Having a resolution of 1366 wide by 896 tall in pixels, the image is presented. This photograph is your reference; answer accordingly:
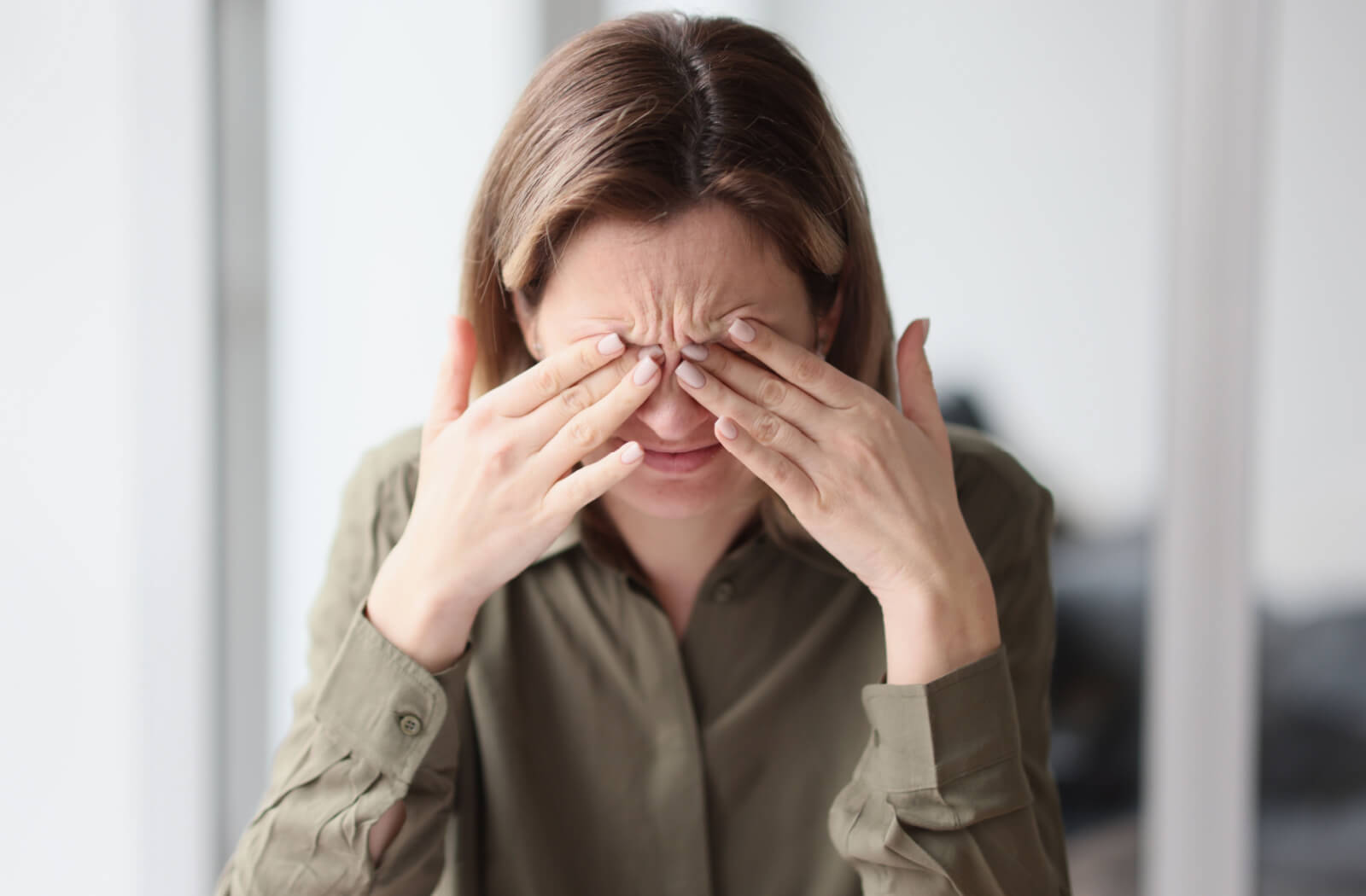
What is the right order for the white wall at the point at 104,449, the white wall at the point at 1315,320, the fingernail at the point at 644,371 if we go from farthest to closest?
the white wall at the point at 1315,320
the white wall at the point at 104,449
the fingernail at the point at 644,371

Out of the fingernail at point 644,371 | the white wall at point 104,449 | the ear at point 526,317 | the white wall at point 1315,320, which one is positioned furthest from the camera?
the white wall at point 1315,320

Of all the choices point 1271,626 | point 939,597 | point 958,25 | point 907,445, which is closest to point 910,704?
point 939,597

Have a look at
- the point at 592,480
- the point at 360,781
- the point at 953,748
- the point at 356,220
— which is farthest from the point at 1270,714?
the point at 356,220

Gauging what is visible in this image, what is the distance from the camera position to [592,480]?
3.02 ft

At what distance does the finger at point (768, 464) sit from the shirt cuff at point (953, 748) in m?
0.20

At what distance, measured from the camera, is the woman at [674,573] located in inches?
36.1

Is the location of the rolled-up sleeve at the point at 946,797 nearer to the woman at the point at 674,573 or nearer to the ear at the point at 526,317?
the woman at the point at 674,573

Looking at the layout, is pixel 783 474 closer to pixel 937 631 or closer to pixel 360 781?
pixel 937 631

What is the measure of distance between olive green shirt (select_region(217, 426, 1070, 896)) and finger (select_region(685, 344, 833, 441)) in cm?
20

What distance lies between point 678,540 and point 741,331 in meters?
0.29

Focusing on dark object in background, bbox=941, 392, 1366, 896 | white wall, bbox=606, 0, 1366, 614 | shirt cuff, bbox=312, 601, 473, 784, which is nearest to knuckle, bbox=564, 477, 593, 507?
shirt cuff, bbox=312, 601, 473, 784

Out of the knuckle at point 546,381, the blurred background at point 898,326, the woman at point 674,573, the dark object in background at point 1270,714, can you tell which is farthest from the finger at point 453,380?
the dark object in background at point 1270,714

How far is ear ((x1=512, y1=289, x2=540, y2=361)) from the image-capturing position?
3.35 ft

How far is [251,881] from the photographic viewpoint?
0.95 metres
